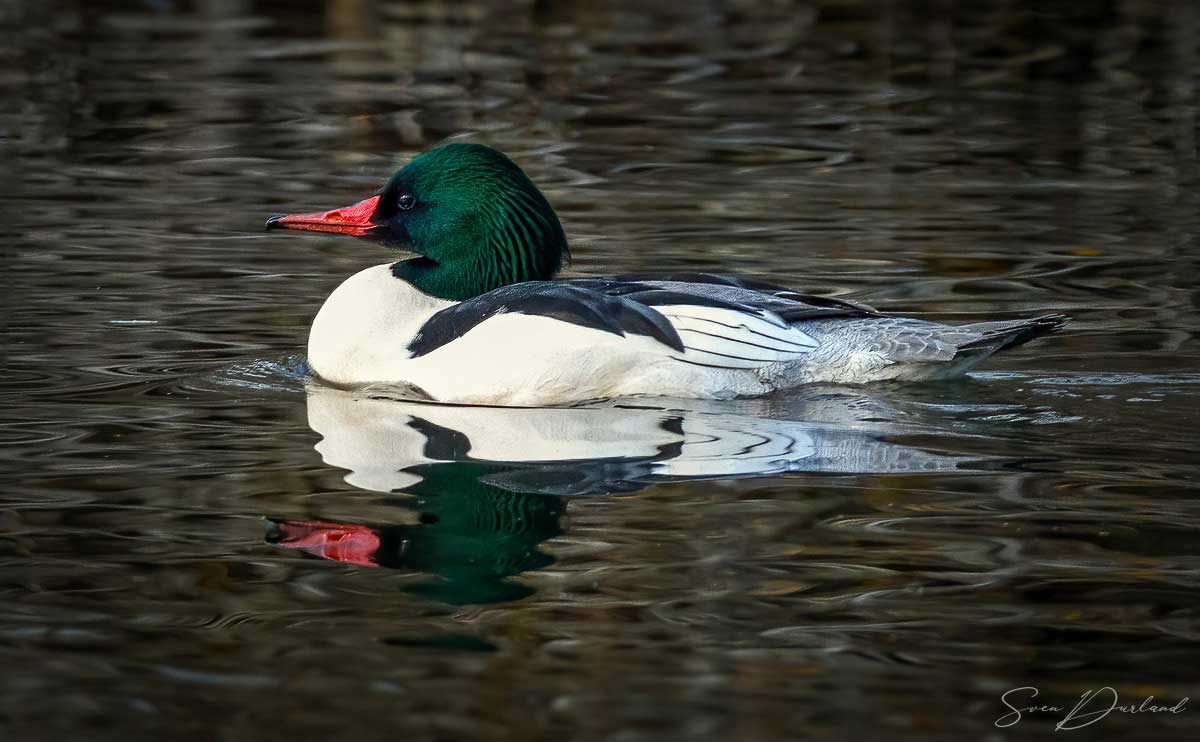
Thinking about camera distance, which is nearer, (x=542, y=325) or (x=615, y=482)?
(x=615, y=482)

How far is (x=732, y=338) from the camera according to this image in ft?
23.4

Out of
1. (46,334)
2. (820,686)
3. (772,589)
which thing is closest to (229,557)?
(772,589)

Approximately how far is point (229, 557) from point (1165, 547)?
2590 mm

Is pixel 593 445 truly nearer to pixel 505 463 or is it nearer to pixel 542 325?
pixel 505 463

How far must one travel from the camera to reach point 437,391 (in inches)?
285

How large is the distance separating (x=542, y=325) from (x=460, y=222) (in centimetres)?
89

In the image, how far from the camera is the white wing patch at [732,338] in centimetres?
712

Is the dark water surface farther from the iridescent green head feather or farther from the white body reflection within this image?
the iridescent green head feather

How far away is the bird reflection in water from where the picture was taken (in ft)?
17.1

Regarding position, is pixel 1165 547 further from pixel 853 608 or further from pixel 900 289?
pixel 900 289

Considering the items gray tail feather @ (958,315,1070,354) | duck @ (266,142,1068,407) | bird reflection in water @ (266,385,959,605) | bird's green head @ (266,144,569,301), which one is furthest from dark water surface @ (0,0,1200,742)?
bird's green head @ (266,144,569,301)

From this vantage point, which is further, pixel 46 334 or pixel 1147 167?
pixel 1147 167
